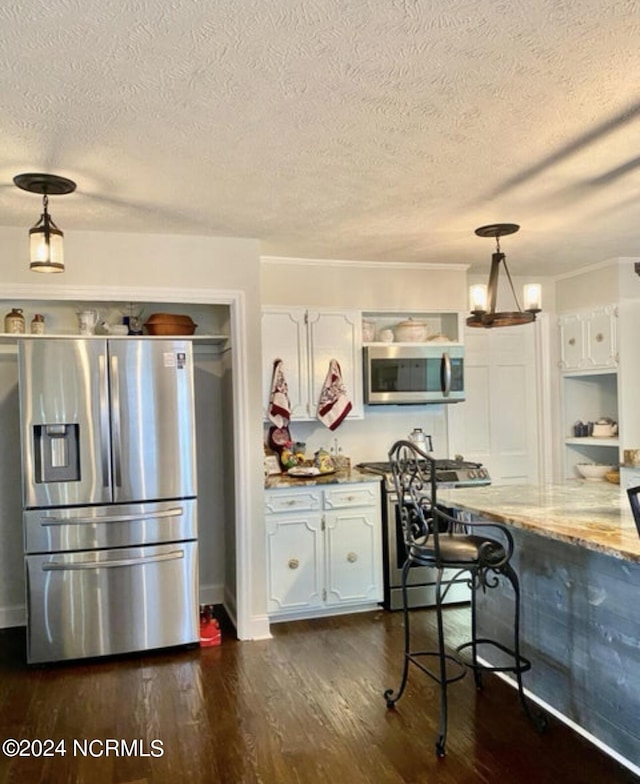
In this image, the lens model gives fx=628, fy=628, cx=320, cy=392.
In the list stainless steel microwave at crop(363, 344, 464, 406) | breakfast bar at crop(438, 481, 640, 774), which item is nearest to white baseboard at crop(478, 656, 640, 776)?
breakfast bar at crop(438, 481, 640, 774)

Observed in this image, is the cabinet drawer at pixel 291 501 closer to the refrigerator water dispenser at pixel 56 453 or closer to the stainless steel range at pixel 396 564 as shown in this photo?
the stainless steel range at pixel 396 564

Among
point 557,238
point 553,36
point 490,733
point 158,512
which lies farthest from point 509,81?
point 158,512

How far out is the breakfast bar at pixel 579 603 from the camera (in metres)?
2.34

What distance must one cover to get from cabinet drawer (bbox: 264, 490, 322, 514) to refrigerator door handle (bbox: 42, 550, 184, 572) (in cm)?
66

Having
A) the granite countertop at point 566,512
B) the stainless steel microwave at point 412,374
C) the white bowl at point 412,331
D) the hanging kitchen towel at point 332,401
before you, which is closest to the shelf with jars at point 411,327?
the white bowl at point 412,331

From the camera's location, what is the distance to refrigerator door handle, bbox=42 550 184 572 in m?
3.50

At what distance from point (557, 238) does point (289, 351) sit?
1943 mm

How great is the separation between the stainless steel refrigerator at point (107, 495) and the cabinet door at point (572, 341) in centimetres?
323

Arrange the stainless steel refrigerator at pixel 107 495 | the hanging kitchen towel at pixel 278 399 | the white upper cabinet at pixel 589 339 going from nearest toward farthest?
the stainless steel refrigerator at pixel 107 495, the hanging kitchen towel at pixel 278 399, the white upper cabinet at pixel 589 339

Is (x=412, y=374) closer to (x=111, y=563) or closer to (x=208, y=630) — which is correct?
(x=208, y=630)

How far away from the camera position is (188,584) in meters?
3.71

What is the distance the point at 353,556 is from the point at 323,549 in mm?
219

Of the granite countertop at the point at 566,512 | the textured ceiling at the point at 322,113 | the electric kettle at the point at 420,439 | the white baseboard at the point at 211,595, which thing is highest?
the textured ceiling at the point at 322,113

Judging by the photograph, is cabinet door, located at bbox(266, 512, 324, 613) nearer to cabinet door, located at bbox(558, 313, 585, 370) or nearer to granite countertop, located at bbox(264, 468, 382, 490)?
granite countertop, located at bbox(264, 468, 382, 490)
